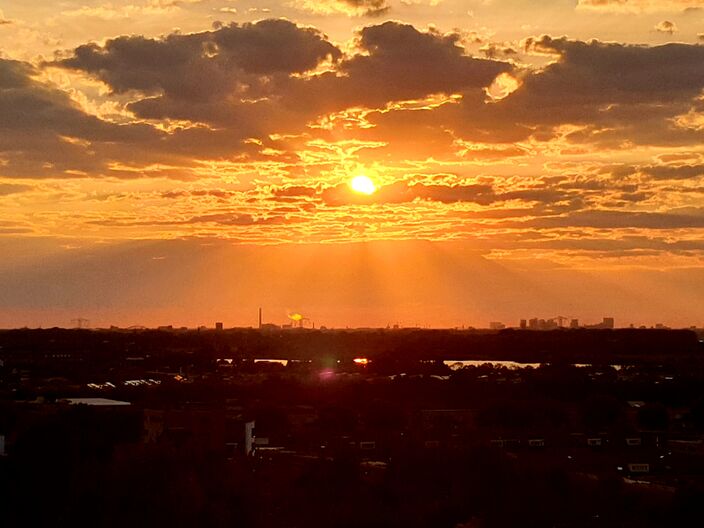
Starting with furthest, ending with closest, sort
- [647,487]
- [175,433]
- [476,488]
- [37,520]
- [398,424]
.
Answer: [398,424], [175,433], [647,487], [476,488], [37,520]

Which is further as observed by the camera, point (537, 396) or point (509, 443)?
point (537, 396)

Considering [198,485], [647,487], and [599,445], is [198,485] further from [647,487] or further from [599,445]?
[599,445]

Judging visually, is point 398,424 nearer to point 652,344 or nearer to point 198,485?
point 198,485

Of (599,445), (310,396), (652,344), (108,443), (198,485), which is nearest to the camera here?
(198,485)

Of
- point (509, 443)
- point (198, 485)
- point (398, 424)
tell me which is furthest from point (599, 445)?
point (198, 485)

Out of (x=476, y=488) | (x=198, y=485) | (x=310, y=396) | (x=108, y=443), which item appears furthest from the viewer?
(x=310, y=396)

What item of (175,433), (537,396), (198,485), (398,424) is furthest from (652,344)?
(198,485)
